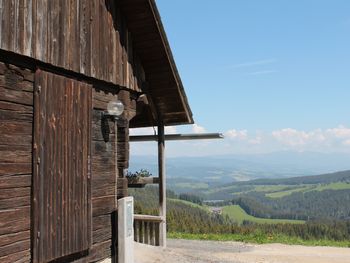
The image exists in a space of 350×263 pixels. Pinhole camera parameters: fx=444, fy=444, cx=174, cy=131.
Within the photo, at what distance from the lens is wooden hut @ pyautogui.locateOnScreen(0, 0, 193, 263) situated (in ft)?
21.4

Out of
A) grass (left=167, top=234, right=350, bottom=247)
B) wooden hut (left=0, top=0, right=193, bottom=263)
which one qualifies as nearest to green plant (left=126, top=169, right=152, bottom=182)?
wooden hut (left=0, top=0, right=193, bottom=263)

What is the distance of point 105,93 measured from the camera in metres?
9.02

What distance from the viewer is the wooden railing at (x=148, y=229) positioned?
12591 millimetres

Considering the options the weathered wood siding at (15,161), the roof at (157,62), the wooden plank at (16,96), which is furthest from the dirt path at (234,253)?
the wooden plank at (16,96)

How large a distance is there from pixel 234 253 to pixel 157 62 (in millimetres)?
7631

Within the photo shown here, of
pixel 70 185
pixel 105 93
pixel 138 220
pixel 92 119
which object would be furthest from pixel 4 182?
pixel 138 220

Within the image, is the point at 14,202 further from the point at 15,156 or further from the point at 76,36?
the point at 76,36

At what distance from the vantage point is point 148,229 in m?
12.8

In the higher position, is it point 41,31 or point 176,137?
point 41,31

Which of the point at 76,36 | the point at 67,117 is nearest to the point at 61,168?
the point at 67,117

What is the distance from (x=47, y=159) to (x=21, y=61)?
1.57 meters

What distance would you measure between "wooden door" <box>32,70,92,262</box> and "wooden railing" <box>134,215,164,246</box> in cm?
469

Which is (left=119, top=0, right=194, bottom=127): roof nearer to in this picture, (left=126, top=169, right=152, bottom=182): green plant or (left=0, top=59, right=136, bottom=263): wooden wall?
(left=126, top=169, right=152, bottom=182): green plant

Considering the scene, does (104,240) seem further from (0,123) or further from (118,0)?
(118,0)
